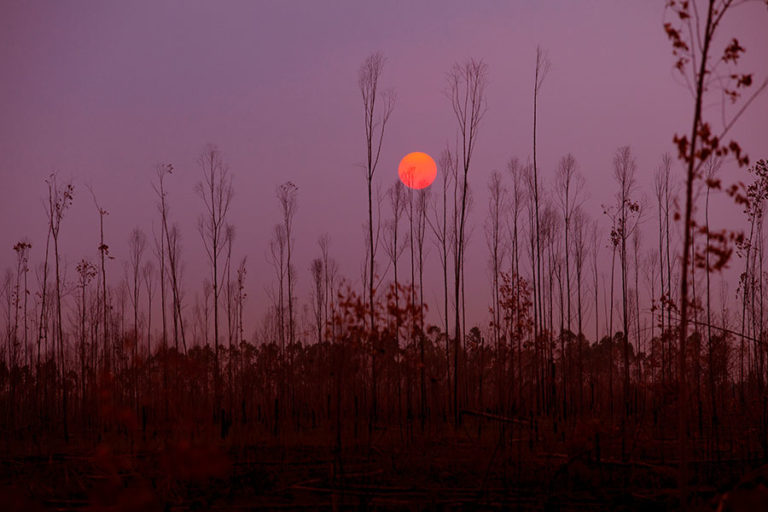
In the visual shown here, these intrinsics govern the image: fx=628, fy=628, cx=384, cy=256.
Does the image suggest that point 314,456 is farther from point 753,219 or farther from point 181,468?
point 753,219

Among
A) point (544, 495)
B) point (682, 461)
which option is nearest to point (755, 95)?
point (682, 461)

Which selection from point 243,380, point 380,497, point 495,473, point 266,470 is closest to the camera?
point 380,497

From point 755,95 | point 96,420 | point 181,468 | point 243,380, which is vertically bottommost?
point 96,420

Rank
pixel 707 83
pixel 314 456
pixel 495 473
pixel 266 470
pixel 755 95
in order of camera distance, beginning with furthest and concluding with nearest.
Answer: pixel 314 456
pixel 266 470
pixel 495 473
pixel 707 83
pixel 755 95

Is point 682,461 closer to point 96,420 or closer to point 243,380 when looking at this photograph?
point 243,380

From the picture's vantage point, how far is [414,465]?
6117 mm

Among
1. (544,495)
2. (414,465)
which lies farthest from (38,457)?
(544,495)

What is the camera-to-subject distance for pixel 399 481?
17.2ft

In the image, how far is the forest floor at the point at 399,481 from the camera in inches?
169

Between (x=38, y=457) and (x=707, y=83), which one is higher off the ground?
(x=707, y=83)

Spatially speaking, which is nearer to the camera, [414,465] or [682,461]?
[682,461]

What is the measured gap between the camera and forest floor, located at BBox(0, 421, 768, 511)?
4.28m

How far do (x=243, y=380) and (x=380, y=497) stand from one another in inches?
231

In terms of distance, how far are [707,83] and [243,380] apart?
8.41 m
